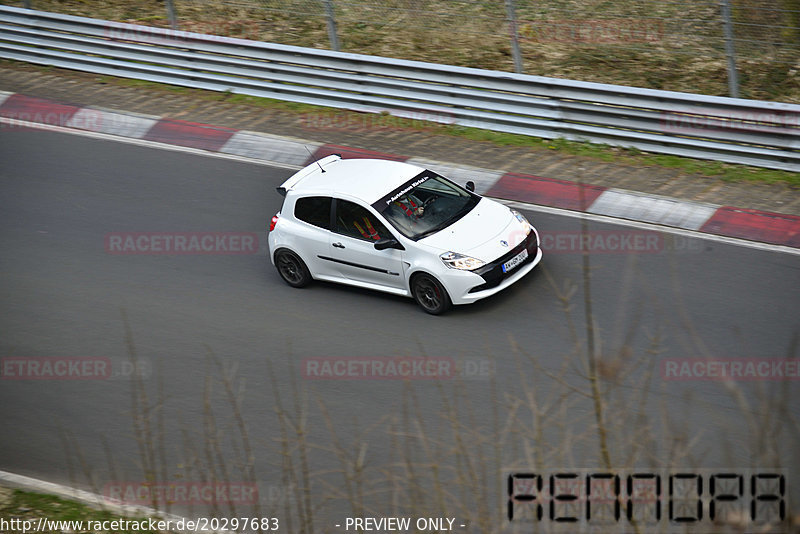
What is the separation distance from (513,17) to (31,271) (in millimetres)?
8515

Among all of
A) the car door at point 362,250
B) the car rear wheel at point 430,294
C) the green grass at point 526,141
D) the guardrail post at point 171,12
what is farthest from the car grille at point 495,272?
the guardrail post at point 171,12

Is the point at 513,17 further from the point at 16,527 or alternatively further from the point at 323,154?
the point at 16,527

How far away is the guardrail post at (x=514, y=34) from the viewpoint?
48.7 feet

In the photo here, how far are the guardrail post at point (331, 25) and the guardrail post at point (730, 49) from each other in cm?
683

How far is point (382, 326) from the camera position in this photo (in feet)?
36.1

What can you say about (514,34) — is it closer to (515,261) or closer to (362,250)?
(515,261)

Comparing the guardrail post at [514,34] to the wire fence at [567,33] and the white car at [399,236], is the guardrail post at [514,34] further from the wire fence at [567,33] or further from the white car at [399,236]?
the white car at [399,236]

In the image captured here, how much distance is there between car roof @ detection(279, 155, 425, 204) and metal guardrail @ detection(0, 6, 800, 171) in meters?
4.03

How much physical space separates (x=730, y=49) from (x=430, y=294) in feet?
21.0

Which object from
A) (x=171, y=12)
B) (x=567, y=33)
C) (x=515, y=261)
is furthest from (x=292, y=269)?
(x=171, y=12)

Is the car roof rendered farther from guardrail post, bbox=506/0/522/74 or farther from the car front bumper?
guardrail post, bbox=506/0/522/74

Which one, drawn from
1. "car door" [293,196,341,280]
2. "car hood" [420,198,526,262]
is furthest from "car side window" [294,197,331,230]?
"car hood" [420,198,526,262]

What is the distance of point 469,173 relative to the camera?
1439cm

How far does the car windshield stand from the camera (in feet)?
36.5
